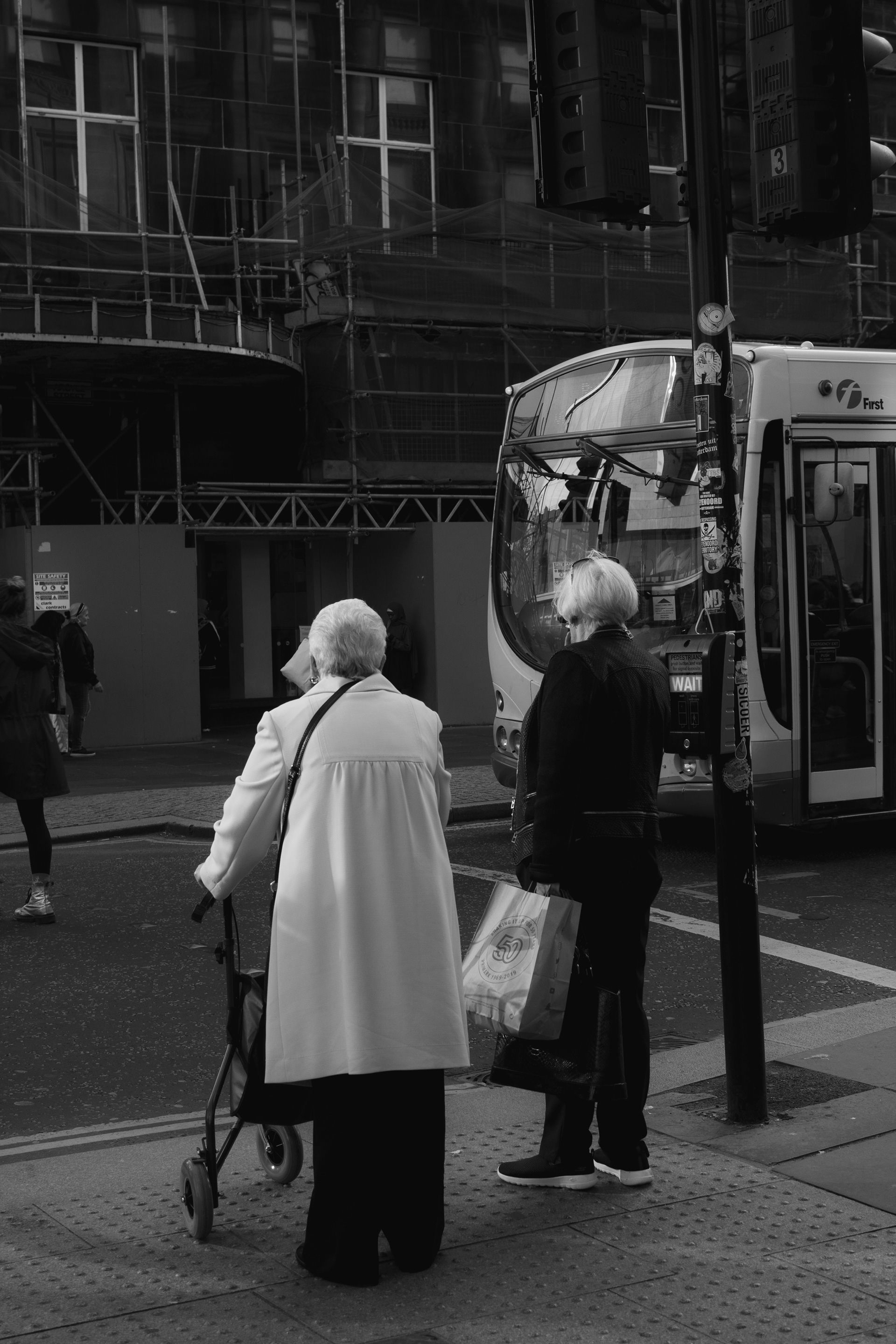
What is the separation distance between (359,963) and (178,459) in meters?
16.0

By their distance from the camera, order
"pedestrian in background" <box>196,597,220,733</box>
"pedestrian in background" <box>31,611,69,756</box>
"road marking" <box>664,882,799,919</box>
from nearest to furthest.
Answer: "road marking" <box>664,882,799,919</box>, "pedestrian in background" <box>31,611,69,756</box>, "pedestrian in background" <box>196,597,220,733</box>

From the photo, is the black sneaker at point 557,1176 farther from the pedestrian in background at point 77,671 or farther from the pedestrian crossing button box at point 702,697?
the pedestrian in background at point 77,671

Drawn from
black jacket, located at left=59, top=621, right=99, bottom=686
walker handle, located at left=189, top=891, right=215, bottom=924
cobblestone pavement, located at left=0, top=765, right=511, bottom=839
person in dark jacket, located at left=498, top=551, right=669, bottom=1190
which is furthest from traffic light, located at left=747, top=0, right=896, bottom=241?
black jacket, located at left=59, top=621, right=99, bottom=686

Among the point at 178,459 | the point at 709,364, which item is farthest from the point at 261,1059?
the point at 178,459

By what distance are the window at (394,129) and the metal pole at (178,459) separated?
4.07 metres

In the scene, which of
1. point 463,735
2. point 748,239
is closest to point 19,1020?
point 463,735

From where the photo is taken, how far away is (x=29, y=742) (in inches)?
358

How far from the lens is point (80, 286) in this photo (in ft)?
63.3

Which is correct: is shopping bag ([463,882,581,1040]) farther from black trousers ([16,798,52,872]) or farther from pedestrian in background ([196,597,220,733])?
pedestrian in background ([196,597,220,733])

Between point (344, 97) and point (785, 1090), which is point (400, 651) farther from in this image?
point (785, 1090)

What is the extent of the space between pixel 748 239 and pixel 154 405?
27.4 feet

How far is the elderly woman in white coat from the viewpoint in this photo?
155 inches

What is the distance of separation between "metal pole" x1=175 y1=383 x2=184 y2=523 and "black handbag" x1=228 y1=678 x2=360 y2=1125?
617 inches

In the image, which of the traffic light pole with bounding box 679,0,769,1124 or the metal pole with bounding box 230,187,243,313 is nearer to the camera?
the traffic light pole with bounding box 679,0,769,1124
